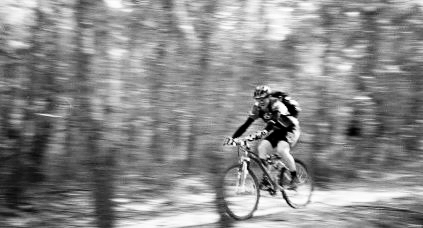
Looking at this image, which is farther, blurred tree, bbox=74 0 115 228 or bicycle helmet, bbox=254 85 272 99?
bicycle helmet, bbox=254 85 272 99

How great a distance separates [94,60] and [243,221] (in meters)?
3.14

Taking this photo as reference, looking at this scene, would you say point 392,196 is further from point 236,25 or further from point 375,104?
point 236,25

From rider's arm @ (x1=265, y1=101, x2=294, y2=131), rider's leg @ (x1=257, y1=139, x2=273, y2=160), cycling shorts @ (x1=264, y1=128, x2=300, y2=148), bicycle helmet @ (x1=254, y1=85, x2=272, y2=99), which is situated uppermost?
bicycle helmet @ (x1=254, y1=85, x2=272, y2=99)

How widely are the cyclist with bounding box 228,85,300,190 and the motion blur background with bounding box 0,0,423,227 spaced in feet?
5.23

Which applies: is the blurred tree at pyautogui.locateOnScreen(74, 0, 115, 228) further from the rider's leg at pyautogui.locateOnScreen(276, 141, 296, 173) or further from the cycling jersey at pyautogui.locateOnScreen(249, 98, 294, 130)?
the rider's leg at pyautogui.locateOnScreen(276, 141, 296, 173)

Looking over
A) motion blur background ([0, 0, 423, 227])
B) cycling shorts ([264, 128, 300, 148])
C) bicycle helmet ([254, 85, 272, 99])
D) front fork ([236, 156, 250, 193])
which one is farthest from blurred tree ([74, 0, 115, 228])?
cycling shorts ([264, 128, 300, 148])

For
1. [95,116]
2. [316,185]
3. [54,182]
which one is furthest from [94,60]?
[316,185]

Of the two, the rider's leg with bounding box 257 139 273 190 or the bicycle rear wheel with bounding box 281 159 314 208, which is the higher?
the rider's leg with bounding box 257 139 273 190

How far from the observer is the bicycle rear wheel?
829cm

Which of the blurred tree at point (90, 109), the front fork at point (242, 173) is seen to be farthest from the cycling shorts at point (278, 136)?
the blurred tree at point (90, 109)

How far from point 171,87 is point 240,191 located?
220 cm

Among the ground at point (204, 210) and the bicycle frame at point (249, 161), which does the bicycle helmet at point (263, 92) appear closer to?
the bicycle frame at point (249, 161)

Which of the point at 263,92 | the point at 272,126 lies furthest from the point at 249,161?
the point at 263,92

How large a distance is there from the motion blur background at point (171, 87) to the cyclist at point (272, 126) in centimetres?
159
